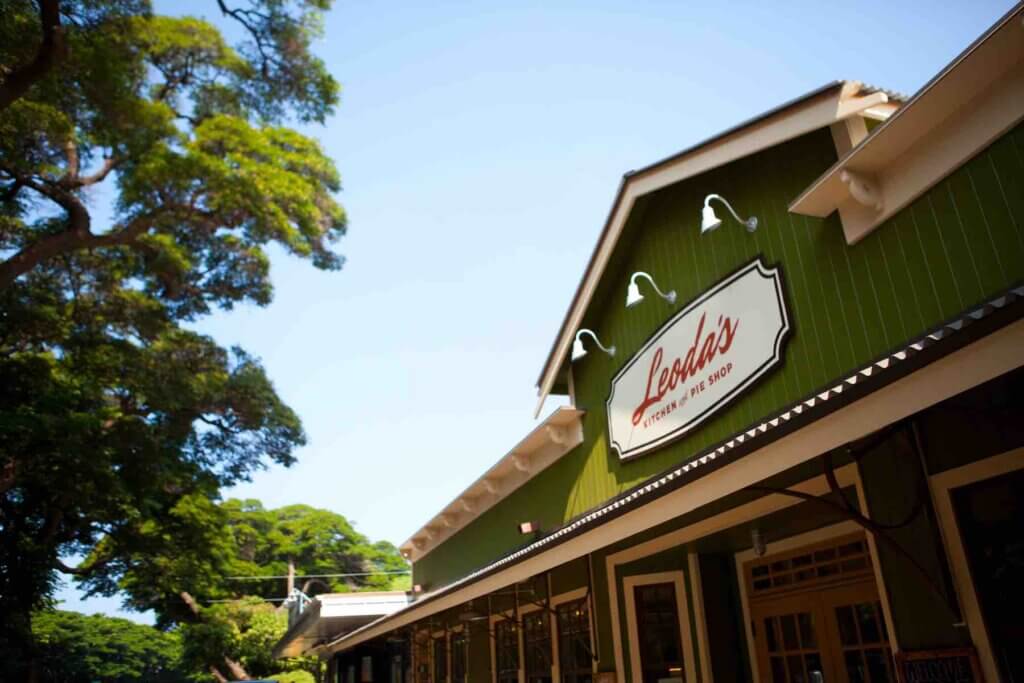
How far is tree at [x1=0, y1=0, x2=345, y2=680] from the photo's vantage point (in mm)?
15578

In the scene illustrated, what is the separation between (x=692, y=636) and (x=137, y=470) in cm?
1551

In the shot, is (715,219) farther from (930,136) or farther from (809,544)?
(809,544)

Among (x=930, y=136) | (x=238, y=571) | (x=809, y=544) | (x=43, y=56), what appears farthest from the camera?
(x=238, y=571)

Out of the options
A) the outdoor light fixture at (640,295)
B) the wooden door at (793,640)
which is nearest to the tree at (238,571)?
the outdoor light fixture at (640,295)

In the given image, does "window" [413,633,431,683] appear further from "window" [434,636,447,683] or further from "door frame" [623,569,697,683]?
"door frame" [623,569,697,683]

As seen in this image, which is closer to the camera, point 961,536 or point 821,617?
point 961,536

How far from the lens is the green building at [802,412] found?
422 centimetres

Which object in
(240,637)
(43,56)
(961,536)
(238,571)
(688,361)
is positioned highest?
(43,56)

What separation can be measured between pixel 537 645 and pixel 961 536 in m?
6.48

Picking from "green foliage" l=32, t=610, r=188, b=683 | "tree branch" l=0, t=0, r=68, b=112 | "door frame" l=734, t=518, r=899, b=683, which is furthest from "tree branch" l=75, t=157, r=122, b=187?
"green foliage" l=32, t=610, r=188, b=683

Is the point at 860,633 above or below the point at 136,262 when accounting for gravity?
below

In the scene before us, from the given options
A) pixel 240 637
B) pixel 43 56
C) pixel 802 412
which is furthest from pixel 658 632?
pixel 240 637

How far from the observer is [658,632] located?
26.2 ft

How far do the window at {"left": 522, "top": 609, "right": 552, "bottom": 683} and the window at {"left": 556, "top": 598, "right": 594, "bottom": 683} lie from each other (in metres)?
0.33
